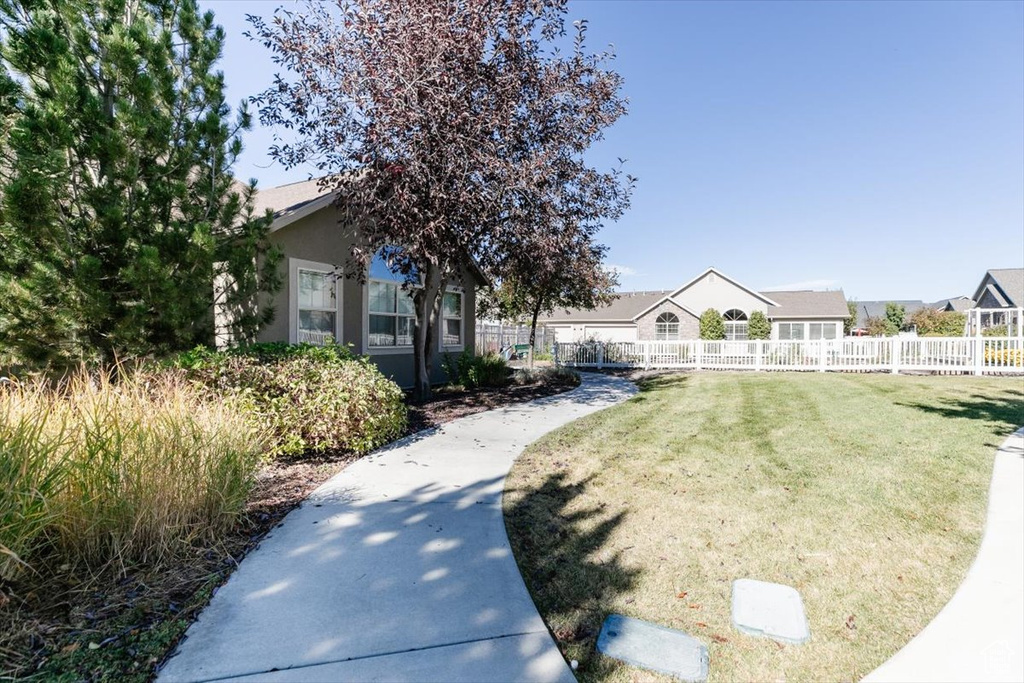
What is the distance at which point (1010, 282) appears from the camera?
2359cm

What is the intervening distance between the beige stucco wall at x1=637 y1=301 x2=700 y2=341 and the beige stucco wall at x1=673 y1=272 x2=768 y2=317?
3.33ft

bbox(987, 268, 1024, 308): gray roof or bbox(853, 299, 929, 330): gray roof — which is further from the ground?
bbox(853, 299, 929, 330): gray roof

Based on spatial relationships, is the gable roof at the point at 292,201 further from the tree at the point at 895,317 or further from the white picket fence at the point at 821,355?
the tree at the point at 895,317

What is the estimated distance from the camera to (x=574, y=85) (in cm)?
884

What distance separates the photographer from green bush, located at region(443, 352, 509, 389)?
484 inches

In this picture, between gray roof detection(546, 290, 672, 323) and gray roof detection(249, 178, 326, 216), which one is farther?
gray roof detection(546, 290, 672, 323)

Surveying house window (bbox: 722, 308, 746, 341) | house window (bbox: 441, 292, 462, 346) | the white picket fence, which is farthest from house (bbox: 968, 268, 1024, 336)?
house window (bbox: 441, 292, 462, 346)

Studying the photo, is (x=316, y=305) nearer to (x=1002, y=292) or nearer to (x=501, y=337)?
(x=501, y=337)

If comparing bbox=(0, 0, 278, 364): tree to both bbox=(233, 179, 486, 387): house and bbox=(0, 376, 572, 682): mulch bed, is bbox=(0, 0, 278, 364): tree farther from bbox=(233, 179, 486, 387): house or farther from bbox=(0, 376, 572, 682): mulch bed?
bbox=(0, 376, 572, 682): mulch bed

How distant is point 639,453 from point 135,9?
909 centimetres

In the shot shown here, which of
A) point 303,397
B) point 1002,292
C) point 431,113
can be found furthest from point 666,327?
point 303,397

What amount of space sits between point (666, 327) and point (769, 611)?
30317mm

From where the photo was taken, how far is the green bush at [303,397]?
17.6 feet

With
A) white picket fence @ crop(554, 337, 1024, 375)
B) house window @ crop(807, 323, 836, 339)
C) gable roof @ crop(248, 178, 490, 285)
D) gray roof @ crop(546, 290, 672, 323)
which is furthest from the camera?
gray roof @ crop(546, 290, 672, 323)
